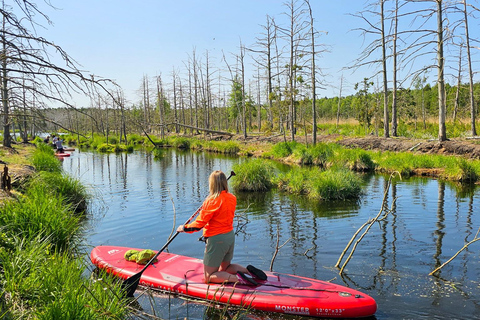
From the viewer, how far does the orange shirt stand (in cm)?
542

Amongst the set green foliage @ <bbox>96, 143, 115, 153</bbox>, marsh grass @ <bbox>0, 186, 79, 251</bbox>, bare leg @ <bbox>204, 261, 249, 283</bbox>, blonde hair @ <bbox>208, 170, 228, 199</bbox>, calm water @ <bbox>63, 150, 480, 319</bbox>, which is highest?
green foliage @ <bbox>96, 143, 115, 153</bbox>

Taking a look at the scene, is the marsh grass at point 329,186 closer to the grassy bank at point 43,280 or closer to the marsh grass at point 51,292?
the grassy bank at point 43,280

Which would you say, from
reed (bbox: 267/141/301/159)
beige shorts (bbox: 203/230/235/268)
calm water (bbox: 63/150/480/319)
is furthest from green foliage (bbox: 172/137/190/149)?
beige shorts (bbox: 203/230/235/268)

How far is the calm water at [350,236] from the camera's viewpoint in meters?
5.81

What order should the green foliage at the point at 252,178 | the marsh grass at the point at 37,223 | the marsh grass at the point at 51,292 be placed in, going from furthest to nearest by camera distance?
the green foliage at the point at 252,178 → the marsh grass at the point at 37,223 → the marsh grass at the point at 51,292

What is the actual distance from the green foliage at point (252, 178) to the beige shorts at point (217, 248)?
8584 mm

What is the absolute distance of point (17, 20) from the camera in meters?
3.68

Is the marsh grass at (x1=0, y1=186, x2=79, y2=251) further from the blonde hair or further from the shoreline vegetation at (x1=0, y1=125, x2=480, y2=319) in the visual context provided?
the blonde hair

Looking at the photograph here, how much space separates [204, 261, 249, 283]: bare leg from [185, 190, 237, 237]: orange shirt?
576mm

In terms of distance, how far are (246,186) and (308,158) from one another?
791 cm

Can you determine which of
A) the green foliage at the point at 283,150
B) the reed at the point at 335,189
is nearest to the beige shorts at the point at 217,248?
the reed at the point at 335,189

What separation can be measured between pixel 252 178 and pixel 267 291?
8925mm

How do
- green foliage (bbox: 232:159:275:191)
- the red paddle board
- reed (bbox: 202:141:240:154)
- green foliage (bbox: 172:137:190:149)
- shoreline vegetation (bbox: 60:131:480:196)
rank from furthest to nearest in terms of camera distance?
green foliage (bbox: 172:137:190:149) < reed (bbox: 202:141:240:154) < green foliage (bbox: 232:159:275:191) < shoreline vegetation (bbox: 60:131:480:196) < the red paddle board

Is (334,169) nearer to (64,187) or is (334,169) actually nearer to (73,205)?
(73,205)
